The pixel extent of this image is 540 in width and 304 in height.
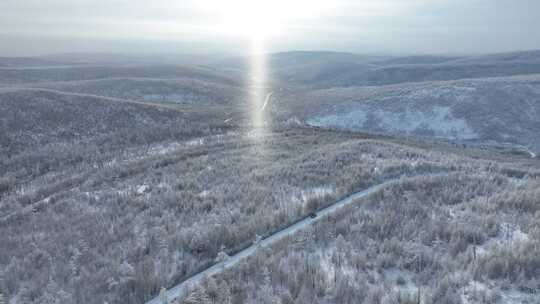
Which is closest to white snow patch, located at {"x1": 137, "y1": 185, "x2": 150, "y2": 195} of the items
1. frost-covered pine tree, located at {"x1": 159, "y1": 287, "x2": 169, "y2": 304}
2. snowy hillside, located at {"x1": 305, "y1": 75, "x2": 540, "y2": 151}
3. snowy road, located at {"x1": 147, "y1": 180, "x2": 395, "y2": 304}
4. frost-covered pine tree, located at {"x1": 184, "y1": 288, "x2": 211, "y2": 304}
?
snowy road, located at {"x1": 147, "y1": 180, "x2": 395, "y2": 304}

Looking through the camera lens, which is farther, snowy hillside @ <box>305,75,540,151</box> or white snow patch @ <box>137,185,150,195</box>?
snowy hillside @ <box>305,75,540,151</box>

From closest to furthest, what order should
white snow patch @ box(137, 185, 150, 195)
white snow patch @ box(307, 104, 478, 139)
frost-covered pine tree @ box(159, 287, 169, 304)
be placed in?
frost-covered pine tree @ box(159, 287, 169, 304) → white snow patch @ box(137, 185, 150, 195) → white snow patch @ box(307, 104, 478, 139)

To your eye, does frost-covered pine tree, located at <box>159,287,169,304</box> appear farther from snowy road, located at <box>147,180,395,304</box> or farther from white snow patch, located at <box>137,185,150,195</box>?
white snow patch, located at <box>137,185,150,195</box>

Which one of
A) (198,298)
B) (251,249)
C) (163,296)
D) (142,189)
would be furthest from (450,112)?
(163,296)

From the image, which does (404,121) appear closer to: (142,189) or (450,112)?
(450,112)

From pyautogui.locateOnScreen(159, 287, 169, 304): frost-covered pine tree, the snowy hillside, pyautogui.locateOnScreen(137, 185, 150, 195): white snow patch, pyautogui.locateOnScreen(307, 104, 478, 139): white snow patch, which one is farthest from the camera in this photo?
pyautogui.locateOnScreen(307, 104, 478, 139): white snow patch

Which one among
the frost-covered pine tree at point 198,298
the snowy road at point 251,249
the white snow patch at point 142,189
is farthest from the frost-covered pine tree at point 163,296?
the white snow patch at point 142,189

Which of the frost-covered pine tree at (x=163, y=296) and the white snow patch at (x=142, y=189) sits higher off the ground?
the frost-covered pine tree at (x=163, y=296)

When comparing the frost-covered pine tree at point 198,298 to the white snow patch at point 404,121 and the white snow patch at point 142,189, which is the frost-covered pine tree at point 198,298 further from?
the white snow patch at point 404,121

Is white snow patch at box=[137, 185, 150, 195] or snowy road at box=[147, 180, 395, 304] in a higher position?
snowy road at box=[147, 180, 395, 304]
